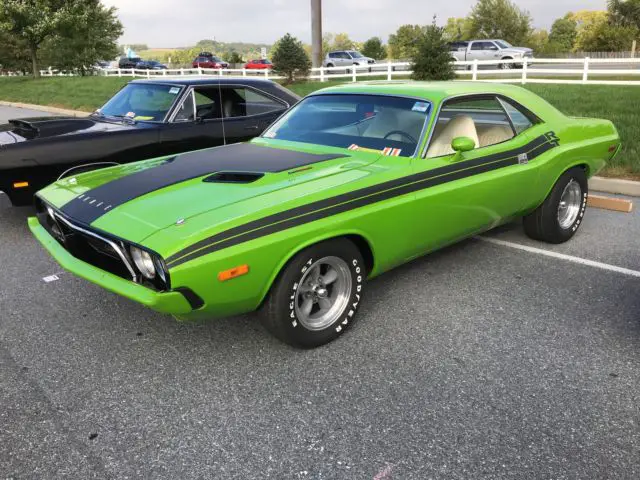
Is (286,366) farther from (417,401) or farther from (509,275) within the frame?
(509,275)

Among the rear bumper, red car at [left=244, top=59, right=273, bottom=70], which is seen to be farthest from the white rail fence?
the rear bumper

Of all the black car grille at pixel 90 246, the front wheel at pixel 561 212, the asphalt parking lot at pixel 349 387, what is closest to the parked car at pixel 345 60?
the front wheel at pixel 561 212

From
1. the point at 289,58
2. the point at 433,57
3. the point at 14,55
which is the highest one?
the point at 14,55

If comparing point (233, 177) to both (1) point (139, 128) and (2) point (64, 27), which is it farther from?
(2) point (64, 27)

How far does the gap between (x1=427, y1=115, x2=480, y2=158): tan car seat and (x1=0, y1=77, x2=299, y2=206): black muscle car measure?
305 cm

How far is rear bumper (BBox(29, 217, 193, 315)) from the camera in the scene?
2.70 meters

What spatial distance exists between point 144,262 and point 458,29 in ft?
250

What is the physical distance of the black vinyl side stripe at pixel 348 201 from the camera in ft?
8.97

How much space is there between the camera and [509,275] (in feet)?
14.5

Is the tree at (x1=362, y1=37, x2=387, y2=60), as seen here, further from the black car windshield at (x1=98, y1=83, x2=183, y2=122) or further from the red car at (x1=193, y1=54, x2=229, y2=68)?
the black car windshield at (x1=98, y1=83, x2=183, y2=122)

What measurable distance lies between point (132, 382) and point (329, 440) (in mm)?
1147

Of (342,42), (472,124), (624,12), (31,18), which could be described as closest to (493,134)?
(472,124)

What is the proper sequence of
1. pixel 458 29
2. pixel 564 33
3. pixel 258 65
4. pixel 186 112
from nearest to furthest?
pixel 186 112 < pixel 258 65 < pixel 458 29 < pixel 564 33

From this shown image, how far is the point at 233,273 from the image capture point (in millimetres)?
2799
